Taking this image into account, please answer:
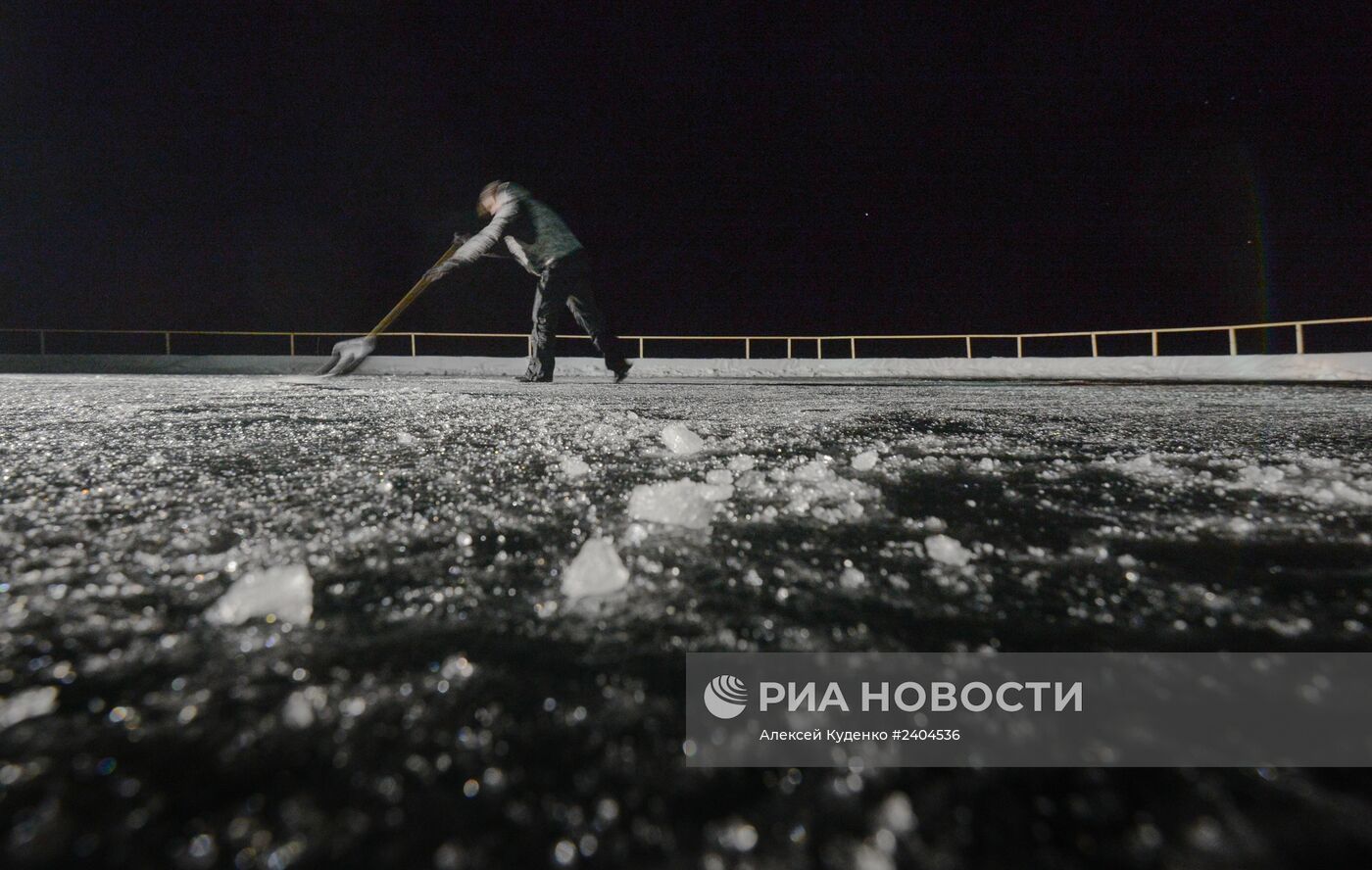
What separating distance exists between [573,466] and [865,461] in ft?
2.54

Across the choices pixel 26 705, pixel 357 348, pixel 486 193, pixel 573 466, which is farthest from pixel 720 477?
pixel 357 348

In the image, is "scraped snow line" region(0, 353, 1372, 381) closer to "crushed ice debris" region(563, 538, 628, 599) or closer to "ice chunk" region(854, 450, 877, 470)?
"ice chunk" region(854, 450, 877, 470)

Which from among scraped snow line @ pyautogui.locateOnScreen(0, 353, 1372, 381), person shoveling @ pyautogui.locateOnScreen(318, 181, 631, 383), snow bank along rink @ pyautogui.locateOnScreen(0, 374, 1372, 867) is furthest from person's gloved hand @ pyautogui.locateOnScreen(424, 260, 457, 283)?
scraped snow line @ pyautogui.locateOnScreen(0, 353, 1372, 381)

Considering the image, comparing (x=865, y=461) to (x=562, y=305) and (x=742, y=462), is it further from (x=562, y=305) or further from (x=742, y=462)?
(x=562, y=305)

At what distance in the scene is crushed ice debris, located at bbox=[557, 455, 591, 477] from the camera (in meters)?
1.43

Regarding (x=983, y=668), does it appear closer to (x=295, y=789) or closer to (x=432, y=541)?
(x=295, y=789)

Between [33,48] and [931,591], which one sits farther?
[33,48]

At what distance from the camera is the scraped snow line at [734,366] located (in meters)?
9.26

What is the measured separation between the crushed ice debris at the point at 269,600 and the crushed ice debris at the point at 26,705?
140 mm

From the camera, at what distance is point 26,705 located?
44 centimetres

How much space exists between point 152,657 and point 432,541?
370 millimetres

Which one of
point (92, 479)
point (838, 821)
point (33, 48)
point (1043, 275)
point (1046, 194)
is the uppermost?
point (33, 48)

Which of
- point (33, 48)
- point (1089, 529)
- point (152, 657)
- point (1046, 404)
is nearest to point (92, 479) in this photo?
point (152, 657)

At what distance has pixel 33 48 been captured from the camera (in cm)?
1788
